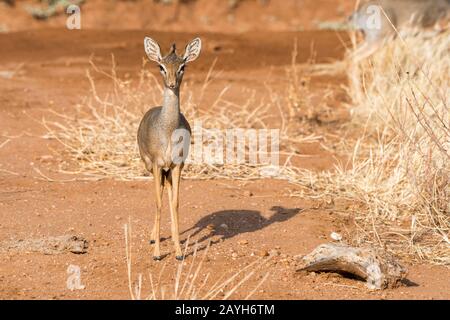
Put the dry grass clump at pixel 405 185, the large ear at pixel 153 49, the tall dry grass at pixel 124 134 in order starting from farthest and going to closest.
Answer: the tall dry grass at pixel 124 134 → the dry grass clump at pixel 405 185 → the large ear at pixel 153 49

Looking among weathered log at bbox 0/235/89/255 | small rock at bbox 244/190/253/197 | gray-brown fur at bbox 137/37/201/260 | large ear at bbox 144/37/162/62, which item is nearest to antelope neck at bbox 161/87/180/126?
gray-brown fur at bbox 137/37/201/260

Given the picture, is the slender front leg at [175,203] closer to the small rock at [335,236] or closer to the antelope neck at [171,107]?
the antelope neck at [171,107]

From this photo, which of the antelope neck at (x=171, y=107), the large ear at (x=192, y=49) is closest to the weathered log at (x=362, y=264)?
the antelope neck at (x=171, y=107)

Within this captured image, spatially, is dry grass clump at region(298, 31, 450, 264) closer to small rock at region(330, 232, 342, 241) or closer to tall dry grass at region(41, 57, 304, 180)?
small rock at region(330, 232, 342, 241)

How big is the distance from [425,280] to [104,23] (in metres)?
16.2

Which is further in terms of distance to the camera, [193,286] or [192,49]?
[192,49]

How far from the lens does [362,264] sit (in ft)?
19.5

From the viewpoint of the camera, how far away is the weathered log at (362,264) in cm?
592

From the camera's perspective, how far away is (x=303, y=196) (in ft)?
26.9

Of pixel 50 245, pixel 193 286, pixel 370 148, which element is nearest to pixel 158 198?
pixel 50 245

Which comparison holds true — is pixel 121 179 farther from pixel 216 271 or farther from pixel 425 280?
pixel 425 280

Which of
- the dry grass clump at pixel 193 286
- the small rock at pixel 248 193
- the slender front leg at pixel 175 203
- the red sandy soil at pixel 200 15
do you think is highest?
the red sandy soil at pixel 200 15

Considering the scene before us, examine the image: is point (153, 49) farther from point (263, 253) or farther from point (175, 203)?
point (263, 253)

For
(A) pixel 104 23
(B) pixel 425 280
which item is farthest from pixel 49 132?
(A) pixel 104 23
